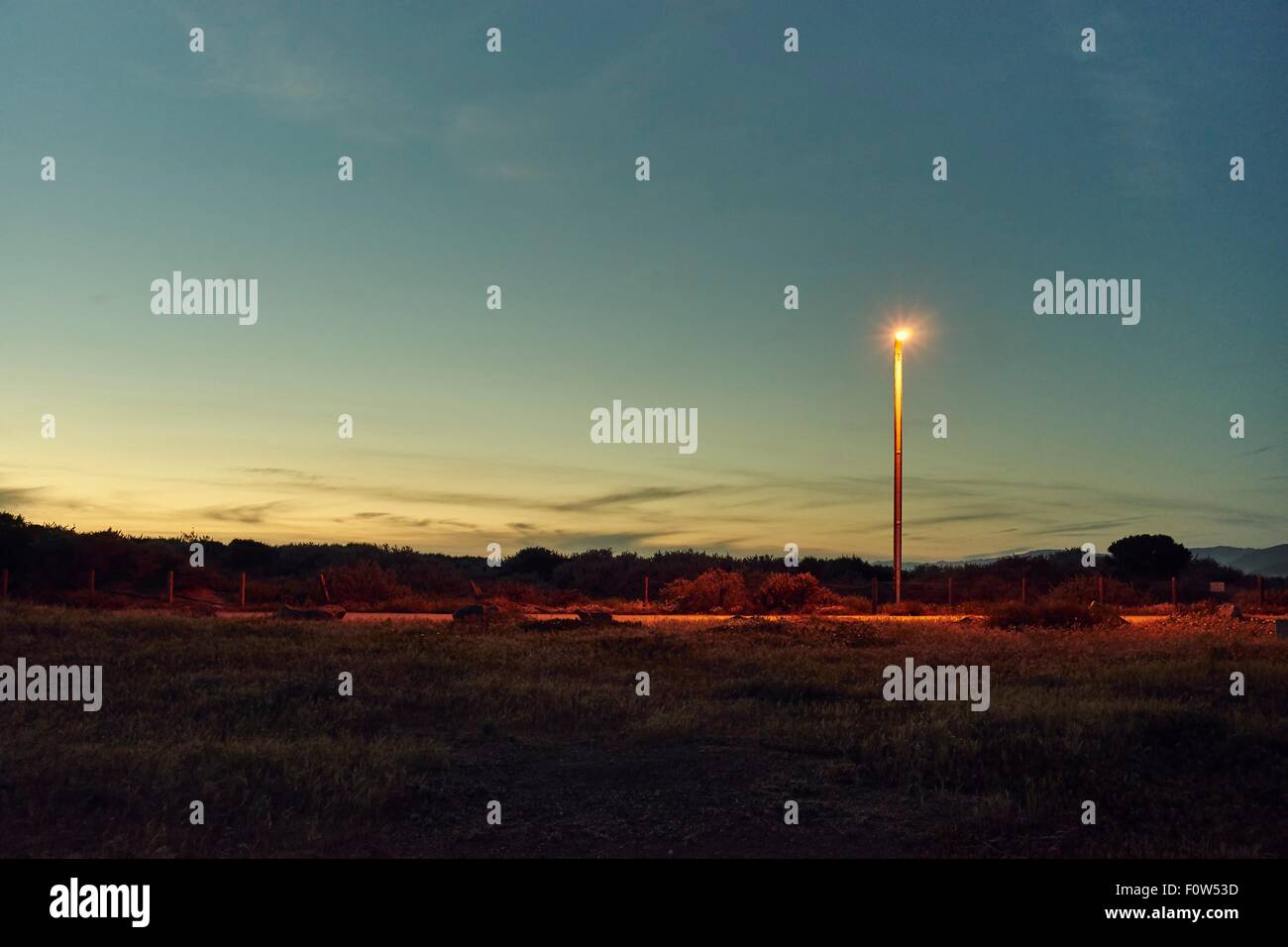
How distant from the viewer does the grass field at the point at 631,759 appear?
8680mm

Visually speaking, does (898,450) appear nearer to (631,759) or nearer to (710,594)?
(710,594)

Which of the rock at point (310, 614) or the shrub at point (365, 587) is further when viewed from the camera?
the shrub at point (365, 587)

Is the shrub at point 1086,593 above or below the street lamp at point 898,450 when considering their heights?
below

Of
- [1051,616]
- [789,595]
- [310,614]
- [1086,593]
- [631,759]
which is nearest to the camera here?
[631,759]

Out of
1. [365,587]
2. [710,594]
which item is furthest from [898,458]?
[365,587]

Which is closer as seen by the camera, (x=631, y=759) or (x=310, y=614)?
(x=631, y=759)

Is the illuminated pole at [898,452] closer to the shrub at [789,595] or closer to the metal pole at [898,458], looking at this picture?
the metal pole at [898,458]

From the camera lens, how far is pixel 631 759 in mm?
11305

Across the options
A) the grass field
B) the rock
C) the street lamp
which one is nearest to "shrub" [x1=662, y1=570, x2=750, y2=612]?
the street lamp

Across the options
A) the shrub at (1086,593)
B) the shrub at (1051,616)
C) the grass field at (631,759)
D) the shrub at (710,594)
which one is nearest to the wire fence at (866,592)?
the shrub at (1086,593)

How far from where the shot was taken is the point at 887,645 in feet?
73.0

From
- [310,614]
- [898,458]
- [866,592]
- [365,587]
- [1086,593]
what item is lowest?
[866,592]

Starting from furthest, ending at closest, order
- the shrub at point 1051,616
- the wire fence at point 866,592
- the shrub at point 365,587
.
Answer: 1. the shrub at point 365,587
2. the wire fence at point 866,592
3. the shrub at point 1051,616
